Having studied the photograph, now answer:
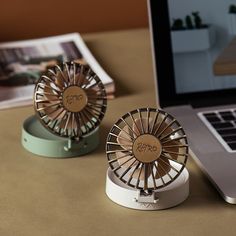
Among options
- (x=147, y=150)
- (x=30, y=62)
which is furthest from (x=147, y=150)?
(x=30, y=62)

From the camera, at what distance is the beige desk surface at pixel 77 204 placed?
0.66 meters

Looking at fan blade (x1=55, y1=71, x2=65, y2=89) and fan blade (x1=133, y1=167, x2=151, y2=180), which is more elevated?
fan blade (x1=55, y1=71, x2=65, y2=89)

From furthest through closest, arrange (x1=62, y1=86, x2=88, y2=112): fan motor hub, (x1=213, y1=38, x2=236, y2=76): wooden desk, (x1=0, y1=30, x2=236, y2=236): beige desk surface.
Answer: (x1=213, y1=38, x2=236, y2=76): wooden desk
(x1=62, y1=86, x2=88, y2=112): fan motor hub
(x1=0, y1=30, x2=236, y2=236): beige desk surface

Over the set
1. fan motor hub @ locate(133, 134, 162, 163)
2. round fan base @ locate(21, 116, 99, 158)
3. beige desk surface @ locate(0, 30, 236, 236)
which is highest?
fan motor hub @ locate(133, 134, 162, 163)

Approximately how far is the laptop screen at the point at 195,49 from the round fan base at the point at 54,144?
0.12m

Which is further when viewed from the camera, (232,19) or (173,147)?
(232,19)

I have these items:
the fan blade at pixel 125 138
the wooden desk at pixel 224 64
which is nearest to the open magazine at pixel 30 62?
the wooden desk at pixel 224 64

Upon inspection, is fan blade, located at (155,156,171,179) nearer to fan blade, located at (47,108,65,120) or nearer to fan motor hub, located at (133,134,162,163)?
fan motor hub, located at (133,134,162,163)

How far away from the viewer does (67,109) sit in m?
0.78

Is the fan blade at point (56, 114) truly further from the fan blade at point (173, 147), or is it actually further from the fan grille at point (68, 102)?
the fan blade at point (173, 147)

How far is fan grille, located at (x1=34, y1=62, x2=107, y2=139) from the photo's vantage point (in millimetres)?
786

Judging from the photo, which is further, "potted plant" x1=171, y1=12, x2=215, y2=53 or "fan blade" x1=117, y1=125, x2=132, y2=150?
"potted plant" x1=171, y1=12, x2=215, y2=53

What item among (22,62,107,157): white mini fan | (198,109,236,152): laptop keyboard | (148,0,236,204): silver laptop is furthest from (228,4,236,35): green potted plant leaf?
(22,62,107,157): white mini fan

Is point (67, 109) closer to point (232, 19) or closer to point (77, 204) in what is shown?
point (77, 204)
